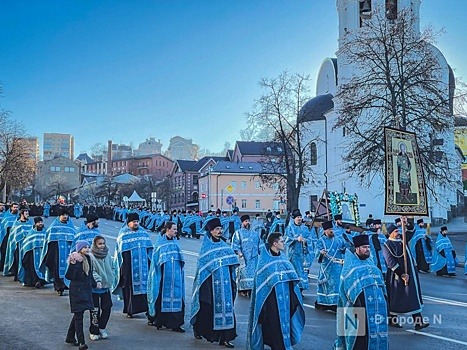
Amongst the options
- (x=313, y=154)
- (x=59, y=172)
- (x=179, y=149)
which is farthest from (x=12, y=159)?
(x=179, y=149)

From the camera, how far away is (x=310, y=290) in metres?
14.7

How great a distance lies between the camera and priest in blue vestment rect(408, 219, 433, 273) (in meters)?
19.6

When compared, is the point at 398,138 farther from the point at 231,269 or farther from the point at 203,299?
the point at 203,299

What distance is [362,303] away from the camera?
6977mm

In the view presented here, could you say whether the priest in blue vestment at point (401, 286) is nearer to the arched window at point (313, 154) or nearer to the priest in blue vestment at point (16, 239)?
the priest in blue vestment at point (16, 239)

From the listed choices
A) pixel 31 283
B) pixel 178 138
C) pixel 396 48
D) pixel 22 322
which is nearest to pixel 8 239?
pixel 31 283

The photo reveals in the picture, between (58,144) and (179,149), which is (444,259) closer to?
(179,149)

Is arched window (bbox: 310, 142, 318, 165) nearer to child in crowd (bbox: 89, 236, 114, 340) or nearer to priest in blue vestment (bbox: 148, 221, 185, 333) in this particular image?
priest in blue vestment (bbox: 148, 221, 185, 333)

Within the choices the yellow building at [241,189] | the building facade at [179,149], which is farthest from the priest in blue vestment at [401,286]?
the building facade at [179,149]

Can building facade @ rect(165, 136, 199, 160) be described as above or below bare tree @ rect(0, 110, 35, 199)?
above

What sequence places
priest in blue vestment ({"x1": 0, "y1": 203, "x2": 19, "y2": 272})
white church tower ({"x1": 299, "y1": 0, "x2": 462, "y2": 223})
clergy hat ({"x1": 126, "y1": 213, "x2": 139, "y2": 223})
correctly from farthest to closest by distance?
white church tower ({"x1": 299, "y1": 0, "x2": 462, "y2": 223}) → priest in blue vestment ({"x1": 0, "y1": 203, "x2": 19, "y2": 272}) → clergy hat ({"x1": 126, "y1": 213, "x2": 139, "y2": 223})

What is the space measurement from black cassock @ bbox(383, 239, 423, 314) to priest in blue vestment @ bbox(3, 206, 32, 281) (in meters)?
9.66

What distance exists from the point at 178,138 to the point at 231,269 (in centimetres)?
17357

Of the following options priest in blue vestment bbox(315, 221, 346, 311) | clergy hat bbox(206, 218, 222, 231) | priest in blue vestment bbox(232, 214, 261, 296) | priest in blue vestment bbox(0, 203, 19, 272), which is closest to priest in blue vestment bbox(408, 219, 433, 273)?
priest in blue vestment bbox(232, 214, 261, 296)
